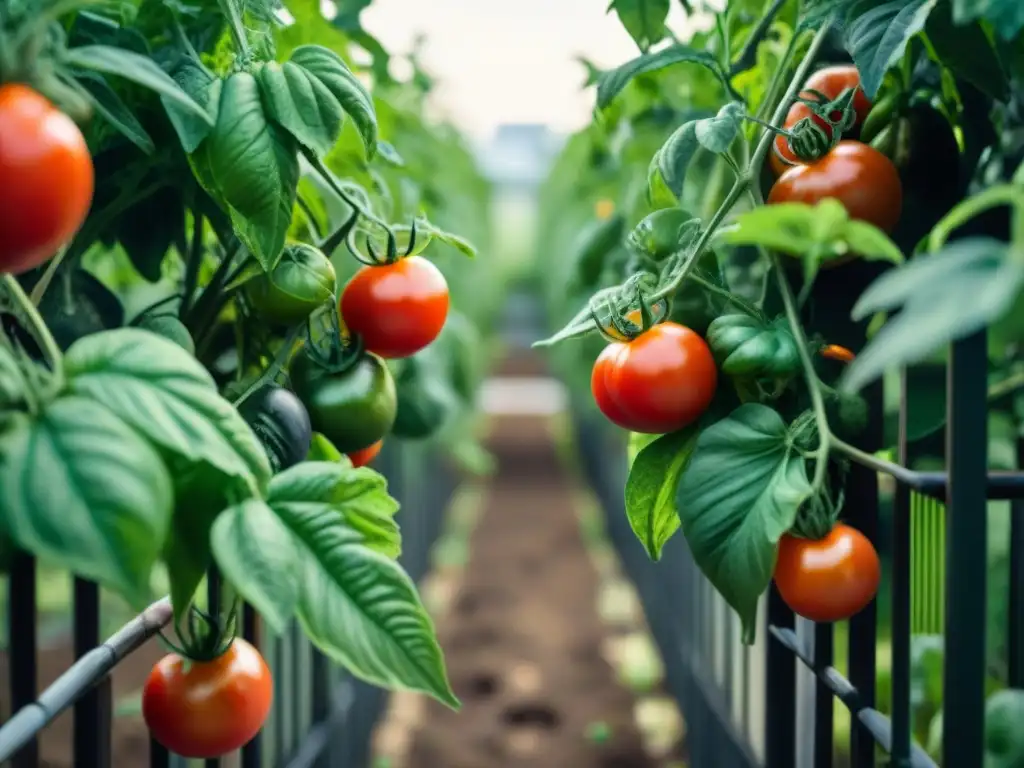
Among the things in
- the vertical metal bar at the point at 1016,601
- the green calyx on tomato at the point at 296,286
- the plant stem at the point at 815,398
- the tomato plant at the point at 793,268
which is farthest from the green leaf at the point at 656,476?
the vertical metal bar at the point at 1016,601

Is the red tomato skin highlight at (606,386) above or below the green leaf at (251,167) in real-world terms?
below

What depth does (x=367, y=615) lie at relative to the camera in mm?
611

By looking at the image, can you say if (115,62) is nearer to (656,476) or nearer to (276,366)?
(276,366)

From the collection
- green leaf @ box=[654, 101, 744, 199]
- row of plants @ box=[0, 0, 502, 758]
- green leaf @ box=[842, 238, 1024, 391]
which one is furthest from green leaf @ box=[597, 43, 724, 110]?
green leaf @ box=[842, 238, 1024, 391]

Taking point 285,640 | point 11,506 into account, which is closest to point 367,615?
point 11,506

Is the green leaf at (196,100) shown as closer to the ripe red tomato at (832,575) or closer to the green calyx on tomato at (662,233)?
the green calyx on tomato at (662,233)

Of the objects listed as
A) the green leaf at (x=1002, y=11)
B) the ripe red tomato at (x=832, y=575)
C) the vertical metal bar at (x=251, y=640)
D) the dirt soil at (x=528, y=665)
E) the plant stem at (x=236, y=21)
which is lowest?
the dirt soil at (x=528, y=665)

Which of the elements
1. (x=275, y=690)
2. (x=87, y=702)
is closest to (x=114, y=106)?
(x=87, y=702)

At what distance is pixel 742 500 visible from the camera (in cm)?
76

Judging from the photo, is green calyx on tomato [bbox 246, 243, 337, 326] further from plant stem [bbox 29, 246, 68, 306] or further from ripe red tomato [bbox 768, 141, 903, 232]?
ripe red tomato [bbox 768, 141, 903, 232]

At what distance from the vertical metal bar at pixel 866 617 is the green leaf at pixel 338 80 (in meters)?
0.53

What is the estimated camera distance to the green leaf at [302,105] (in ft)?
2.52

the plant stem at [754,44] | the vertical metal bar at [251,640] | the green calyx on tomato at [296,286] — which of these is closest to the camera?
the green calyx on tomato at [296,286]

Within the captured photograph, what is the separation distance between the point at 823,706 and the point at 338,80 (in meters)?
0.80
